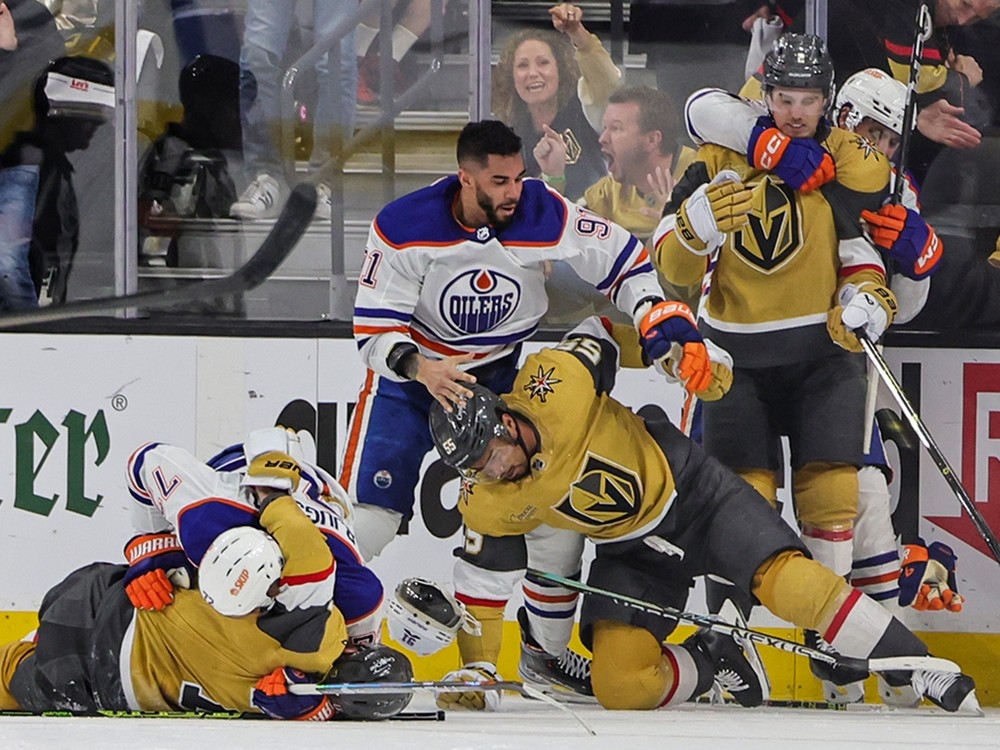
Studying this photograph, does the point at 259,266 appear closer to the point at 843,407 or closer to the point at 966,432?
the point at 843,407

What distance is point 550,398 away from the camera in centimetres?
349

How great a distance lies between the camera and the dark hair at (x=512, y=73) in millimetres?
4211

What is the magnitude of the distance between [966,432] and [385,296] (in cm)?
160

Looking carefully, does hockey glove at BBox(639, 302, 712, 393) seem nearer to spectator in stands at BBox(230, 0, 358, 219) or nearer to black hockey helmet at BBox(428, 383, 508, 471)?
black hockey helmet at BBox(428, 383, 508, 471)

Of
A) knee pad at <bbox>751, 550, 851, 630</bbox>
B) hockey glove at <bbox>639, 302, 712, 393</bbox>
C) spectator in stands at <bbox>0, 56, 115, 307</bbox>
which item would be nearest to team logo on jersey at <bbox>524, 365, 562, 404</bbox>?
hockey glove at <bbox>639, 302, 712, 393</bbox>

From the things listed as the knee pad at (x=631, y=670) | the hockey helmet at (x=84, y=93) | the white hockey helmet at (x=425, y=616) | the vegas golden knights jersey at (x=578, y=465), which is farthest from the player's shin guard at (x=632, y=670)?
the hockey helmet at (x=84, y=93)

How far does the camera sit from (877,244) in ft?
12.8

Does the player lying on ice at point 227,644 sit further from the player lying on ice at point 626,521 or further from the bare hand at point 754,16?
the bare hand at point 754,16

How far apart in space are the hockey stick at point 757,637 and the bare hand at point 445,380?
0.52 meters

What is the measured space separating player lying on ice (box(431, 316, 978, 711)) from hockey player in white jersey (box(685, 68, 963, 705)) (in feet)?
1.18

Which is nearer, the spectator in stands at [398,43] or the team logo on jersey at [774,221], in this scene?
the team logo on jersey at [774,221]

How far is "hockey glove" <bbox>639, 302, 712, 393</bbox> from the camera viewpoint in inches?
139

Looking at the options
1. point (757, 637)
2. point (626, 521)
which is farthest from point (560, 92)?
point (757, 637)

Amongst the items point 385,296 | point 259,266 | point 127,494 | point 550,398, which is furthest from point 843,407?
point 127,494
